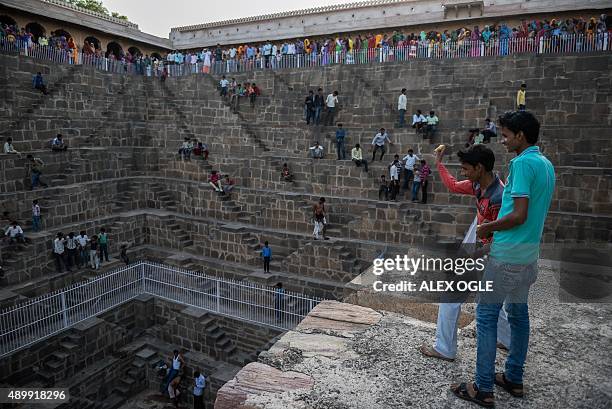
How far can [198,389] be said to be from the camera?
35.8 ft

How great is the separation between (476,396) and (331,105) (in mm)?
14866

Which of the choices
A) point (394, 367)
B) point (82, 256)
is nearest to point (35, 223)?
point (82, 256)

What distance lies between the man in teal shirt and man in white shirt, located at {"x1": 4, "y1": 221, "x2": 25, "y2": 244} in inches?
536

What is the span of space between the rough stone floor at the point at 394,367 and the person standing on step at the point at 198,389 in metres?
8.23

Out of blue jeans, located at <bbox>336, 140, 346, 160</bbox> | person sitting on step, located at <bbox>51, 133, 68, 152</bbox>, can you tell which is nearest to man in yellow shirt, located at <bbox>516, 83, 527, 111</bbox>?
blue jeans, located at <bbox>336, 140, 346, 160</bbox>

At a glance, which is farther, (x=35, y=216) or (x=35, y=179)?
(x=35, y=179)

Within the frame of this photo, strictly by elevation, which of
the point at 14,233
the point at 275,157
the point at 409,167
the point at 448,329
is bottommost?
the point at 14,233

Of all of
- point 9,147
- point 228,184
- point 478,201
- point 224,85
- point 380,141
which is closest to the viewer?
point 478,201

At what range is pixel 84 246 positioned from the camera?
13688mm

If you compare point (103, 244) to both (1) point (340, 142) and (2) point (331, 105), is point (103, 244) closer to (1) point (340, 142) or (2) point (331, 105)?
(1) point (340, 142)

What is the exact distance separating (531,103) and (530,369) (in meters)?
13.1

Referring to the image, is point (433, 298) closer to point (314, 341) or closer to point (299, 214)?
point (314, 341)

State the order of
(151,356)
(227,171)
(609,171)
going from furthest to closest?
(227,171), (151,356), (609,171)

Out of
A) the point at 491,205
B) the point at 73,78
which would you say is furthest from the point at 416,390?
the point at 73,78
